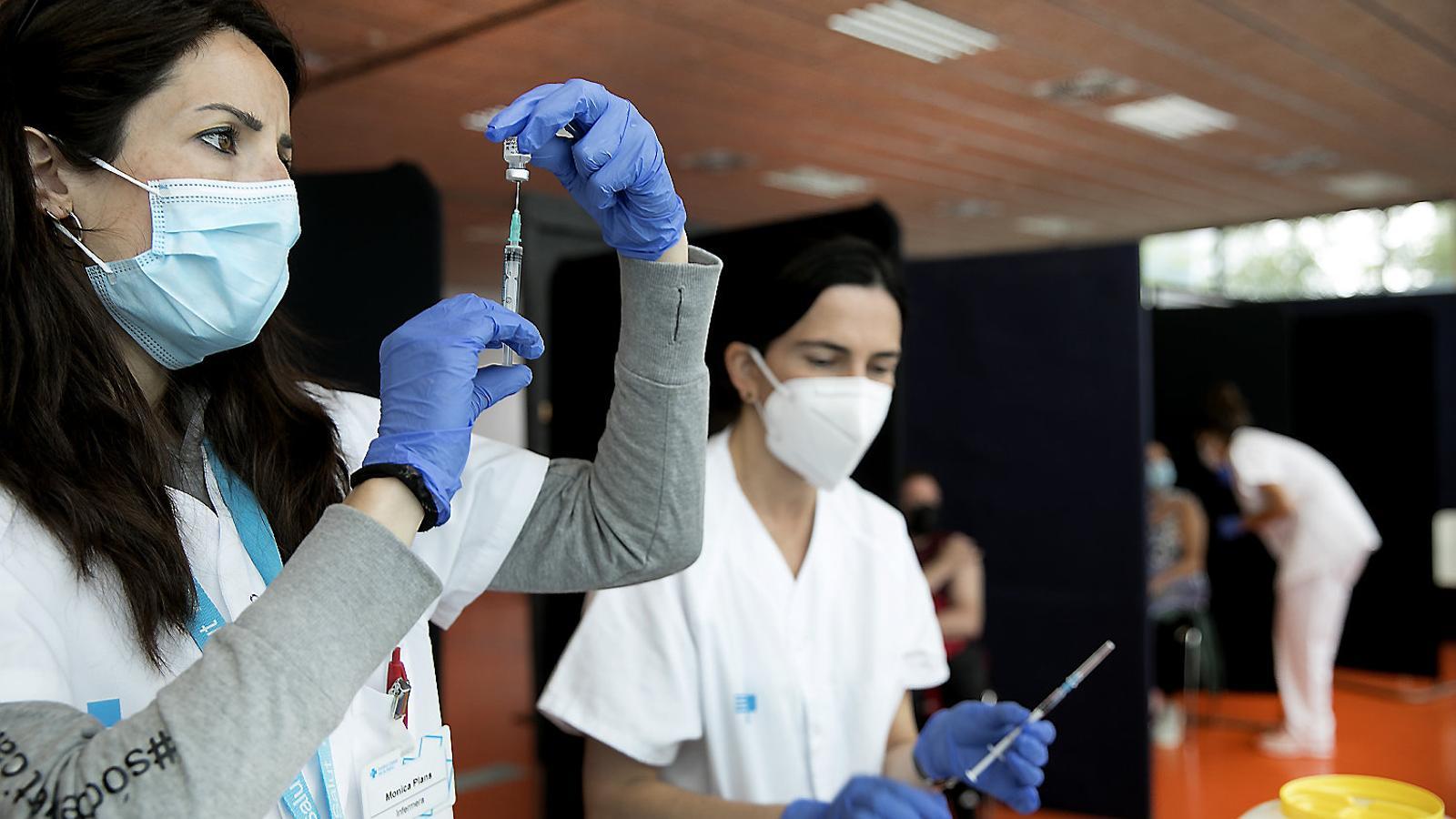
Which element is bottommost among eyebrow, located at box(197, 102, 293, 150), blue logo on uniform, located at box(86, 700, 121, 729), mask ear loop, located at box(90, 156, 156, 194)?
blue logo on uniform, located at box(86, 700, 121, 729)

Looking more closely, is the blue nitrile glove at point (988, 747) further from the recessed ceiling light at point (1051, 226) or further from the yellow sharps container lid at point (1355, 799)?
the recessed ceiling light at point (1051, 226)

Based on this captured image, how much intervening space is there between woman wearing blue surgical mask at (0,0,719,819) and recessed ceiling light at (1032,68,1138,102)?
159cm

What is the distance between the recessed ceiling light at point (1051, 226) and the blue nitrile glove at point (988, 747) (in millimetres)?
6138

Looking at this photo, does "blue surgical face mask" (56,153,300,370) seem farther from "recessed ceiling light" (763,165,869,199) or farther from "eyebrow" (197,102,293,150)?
"recessed ceiling light" (763,165,869,199)

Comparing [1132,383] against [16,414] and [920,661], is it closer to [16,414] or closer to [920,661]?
[920,661]

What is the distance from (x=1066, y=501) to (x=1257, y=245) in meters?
1.02

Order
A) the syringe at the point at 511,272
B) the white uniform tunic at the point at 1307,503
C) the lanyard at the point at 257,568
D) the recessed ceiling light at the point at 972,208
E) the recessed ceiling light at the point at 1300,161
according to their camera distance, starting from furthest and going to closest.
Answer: the recessed ceiling light at the point at 972,208 → the white uniform tunic at the point at 1307,503 → the recessed ceiling light at the point at 1300,161 → the syringe at the point at 511,272 → the lanyard at the point at 257,568

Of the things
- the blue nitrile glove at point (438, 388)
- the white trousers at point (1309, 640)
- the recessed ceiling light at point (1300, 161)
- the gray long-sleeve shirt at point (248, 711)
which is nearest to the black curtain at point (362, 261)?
the blue nitrile glove at point (438, 388)

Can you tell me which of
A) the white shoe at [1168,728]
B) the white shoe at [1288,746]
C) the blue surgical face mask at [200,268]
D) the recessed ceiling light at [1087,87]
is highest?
the recessed ceiling light at [1087,87]

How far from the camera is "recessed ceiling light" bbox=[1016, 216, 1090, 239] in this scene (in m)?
7.16

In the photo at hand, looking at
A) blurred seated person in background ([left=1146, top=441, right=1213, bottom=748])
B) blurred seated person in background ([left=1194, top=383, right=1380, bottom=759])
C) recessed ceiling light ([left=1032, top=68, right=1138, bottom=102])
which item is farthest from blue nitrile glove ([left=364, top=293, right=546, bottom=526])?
blurred seated person in background ([left=1146, top=441, right=1213, bottom=748])

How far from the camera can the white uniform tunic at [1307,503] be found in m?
4.40

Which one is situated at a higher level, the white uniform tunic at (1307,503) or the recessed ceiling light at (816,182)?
the recessed ceiling light at (816,182)

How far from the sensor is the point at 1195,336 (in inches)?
222
